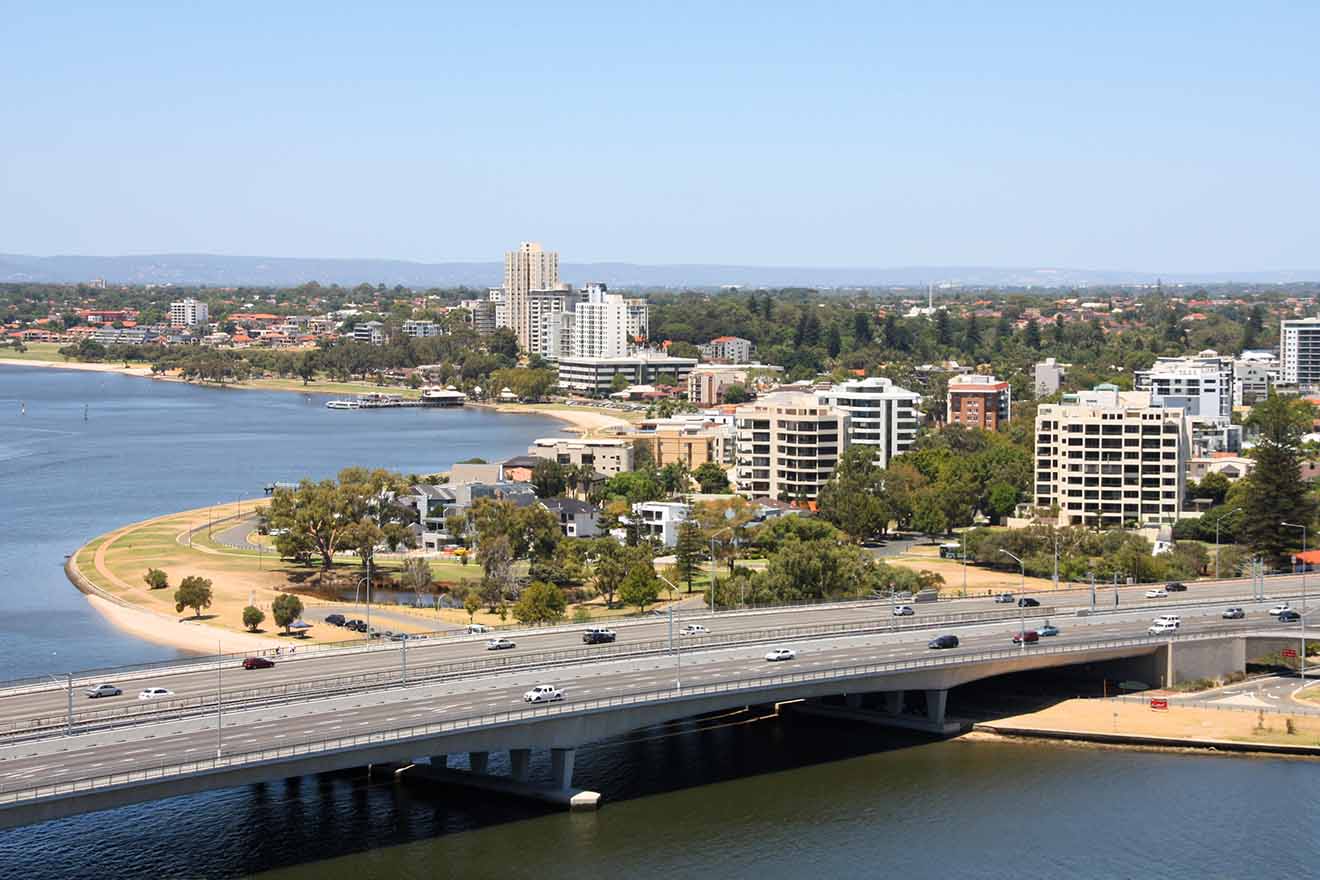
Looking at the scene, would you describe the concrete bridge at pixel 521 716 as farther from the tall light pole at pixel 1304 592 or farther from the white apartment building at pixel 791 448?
the white apartment building at pixel 791 448

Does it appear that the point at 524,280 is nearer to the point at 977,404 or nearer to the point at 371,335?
the point at 371,335

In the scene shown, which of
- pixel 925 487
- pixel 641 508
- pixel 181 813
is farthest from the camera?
pixel 925 487

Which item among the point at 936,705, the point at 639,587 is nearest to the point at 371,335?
the point at 639,587

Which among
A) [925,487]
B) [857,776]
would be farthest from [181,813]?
[925,487]

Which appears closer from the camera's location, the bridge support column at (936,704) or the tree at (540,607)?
the bridge support column at (936,704)

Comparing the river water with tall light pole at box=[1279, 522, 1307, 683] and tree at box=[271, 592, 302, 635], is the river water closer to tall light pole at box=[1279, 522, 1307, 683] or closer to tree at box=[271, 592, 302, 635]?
tree at box=[271, 592, 302, 635]

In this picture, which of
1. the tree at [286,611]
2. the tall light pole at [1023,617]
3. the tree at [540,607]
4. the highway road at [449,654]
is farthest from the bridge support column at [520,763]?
the tree at [286,611]

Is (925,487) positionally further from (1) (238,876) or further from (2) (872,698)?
(1) (238,876)
